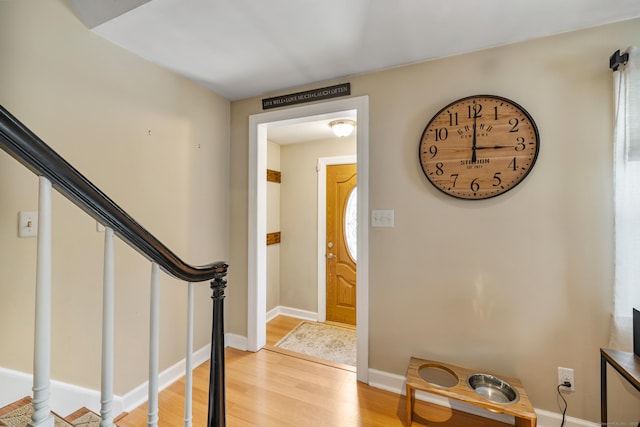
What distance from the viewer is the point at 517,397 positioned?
1.46 meters

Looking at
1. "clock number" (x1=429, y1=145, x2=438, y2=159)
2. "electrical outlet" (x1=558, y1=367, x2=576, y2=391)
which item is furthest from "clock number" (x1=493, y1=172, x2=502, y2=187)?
"electrical outlet" (x1=558, y1=367, x2=576, y2=391)

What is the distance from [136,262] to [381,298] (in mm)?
1740

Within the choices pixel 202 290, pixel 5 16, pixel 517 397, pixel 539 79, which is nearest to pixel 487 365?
pixel 517 397

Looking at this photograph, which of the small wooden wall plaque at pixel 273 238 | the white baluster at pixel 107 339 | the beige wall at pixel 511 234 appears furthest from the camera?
the small wooden wall plaque at pixel 273 238

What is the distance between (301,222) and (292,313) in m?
1.22

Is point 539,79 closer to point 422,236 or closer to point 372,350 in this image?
point 422,236

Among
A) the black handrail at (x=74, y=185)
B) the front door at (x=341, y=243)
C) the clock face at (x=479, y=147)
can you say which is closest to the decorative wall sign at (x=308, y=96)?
the clock face at (x=479, y=147)

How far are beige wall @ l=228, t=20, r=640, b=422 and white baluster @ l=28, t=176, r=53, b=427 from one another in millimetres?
1757

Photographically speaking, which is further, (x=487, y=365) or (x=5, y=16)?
(x=487, y=365)

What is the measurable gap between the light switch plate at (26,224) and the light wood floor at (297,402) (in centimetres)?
126

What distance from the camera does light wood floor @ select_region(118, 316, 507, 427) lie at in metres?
1.68

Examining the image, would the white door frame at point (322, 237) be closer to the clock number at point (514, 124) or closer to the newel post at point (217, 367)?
the clock number at point (514, 124)

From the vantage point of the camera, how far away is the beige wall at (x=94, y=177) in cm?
129

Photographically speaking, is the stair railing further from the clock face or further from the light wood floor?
the clock face
